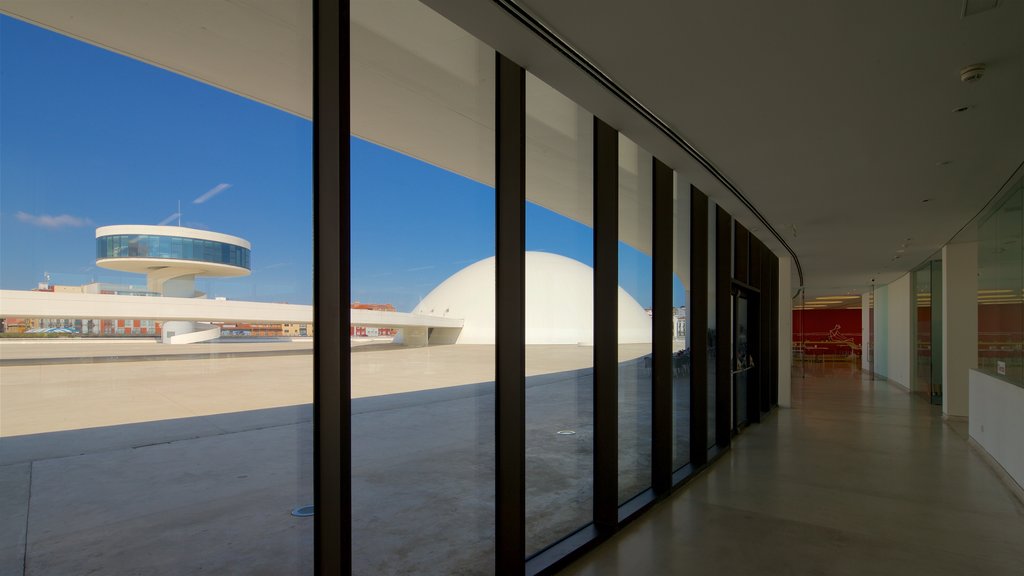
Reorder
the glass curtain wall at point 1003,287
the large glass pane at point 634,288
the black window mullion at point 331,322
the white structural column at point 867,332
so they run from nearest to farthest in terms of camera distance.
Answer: the black window mullion at point 331,322 < the large glass pane at point 634,288 < the glass curtain wall at point 1003,287 < the white structural column at point 867,332

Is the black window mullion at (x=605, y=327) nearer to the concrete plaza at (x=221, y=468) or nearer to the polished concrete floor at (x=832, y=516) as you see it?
the polished concrete floor at (x=832, y=516)

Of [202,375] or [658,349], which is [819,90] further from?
[202,375]

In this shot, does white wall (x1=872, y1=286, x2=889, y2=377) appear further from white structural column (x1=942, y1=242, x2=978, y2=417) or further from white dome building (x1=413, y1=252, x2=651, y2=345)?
white dome building (x1=413, y1=252, x2=651, y2=345)

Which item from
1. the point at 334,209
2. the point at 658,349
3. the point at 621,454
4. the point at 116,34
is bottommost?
the point at 621,454

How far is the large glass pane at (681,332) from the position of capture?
6488 millimetres

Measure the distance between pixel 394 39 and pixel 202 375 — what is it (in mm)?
2243

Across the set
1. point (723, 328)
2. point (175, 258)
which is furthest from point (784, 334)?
point (175, 258)

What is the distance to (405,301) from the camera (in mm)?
3539

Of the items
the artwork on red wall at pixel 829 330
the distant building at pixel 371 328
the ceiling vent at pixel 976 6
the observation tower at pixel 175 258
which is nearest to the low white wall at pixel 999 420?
the ceiling vent at pixel 976 6

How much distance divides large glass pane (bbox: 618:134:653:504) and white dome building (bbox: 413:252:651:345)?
26mm

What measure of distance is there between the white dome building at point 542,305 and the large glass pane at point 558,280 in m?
Answer: 0.01

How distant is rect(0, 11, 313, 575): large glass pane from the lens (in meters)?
1.78

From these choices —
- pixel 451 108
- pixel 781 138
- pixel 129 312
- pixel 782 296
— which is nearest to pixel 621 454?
pixel 781 138

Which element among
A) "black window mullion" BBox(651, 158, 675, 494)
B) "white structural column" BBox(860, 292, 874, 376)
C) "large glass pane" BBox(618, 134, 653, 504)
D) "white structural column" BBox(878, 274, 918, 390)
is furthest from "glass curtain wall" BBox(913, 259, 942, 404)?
"black window mullion" BBox(651, 158, 675, 494)
